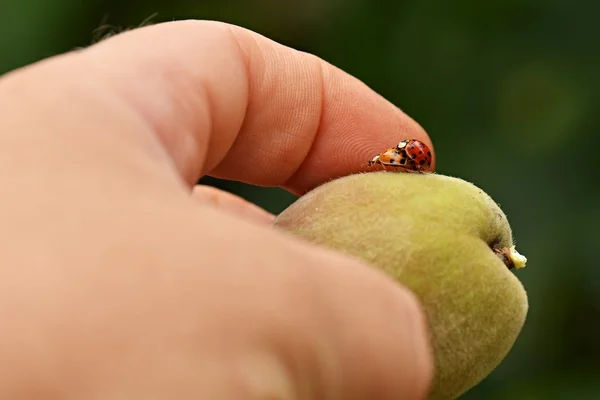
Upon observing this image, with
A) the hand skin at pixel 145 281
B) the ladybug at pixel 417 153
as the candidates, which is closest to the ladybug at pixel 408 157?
the ladybug at pixel 417 153

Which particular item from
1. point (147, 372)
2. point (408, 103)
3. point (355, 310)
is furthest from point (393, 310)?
point (408, 103)

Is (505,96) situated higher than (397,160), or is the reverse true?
(397,160)

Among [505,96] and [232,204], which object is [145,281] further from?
[505,96]

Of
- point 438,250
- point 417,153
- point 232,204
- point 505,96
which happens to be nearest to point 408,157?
point 417,153

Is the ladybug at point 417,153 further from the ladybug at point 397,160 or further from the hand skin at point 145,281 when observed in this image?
the hand skin at point 145,281

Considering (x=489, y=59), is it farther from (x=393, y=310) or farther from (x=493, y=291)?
(x=393, y=310)

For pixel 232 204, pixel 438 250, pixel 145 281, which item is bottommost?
pixel 232 204

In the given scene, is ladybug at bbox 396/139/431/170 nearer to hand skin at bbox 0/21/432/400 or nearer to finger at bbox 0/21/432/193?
finger at bbox 0/21/432/193
